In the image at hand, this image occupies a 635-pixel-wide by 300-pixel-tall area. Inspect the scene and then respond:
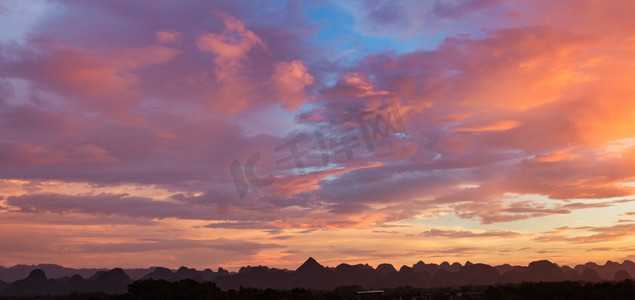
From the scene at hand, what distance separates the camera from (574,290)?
137625 mm

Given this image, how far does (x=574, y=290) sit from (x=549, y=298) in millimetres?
6814

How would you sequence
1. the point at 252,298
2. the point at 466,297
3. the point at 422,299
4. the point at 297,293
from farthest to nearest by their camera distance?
the point at 422,299
the point at 466,297
the point at 297,293
the point at 252,298

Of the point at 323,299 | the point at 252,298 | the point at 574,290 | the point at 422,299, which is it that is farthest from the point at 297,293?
the point at 574,290

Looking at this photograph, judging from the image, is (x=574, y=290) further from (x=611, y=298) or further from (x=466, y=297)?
(x=466, y=297)

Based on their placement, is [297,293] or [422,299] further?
[422,299]

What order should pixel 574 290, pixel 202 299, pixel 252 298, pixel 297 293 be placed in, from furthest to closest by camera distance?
pixel 297 293, pixel 574 290, pixel 252 298, pixel 202 299

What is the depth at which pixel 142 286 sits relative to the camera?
133 m

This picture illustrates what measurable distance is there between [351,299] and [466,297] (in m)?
46.4

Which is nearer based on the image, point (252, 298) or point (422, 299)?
point (252, 298)

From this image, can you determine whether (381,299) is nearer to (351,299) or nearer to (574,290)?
(351,299)

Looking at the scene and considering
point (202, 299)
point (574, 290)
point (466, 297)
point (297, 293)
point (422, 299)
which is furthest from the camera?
point (422, 299)

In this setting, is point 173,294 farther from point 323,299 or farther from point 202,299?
point 323,299

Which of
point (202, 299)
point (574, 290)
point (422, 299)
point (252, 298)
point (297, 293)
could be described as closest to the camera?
point (202, 299)

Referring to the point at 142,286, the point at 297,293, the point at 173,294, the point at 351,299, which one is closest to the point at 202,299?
the point at 173,294
